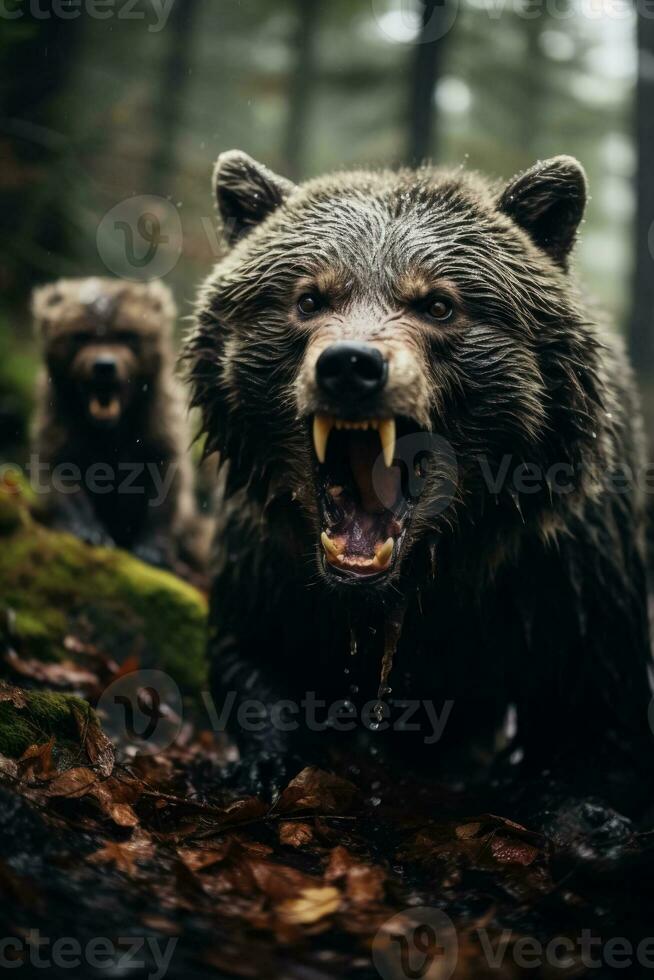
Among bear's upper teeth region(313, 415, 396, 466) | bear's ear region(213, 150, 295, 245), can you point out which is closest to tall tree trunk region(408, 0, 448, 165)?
bear's ear region(213, 150, 295, 245)

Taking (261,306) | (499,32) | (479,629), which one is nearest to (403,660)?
(479,629)

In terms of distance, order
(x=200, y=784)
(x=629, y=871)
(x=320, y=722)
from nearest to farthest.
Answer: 1. (x=629, y=871)
2. (x=200, y=784)
3. (x=320, y=722)

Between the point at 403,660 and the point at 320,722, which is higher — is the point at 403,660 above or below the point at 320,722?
above

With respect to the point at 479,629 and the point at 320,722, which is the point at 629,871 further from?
the point at 320,722

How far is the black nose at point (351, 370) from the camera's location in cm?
326

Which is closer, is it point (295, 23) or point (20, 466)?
point (20, 466)

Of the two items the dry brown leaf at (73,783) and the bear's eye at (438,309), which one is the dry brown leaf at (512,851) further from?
the bear's eye at (438,309)

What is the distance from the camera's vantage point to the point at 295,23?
679 inches

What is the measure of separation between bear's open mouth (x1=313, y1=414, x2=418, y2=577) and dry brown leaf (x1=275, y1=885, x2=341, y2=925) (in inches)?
46.3

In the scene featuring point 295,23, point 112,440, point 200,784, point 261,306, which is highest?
point 295,23

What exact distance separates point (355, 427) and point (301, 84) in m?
16.5

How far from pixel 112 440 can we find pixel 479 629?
3.54m

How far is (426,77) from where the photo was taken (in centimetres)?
1308

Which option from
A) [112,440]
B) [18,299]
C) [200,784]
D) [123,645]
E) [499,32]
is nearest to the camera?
[200,784]
